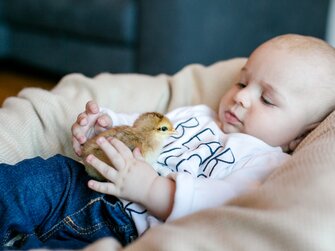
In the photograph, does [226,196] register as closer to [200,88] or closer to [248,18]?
[200,88]

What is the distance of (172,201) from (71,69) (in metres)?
1.53

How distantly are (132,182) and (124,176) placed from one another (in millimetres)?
14

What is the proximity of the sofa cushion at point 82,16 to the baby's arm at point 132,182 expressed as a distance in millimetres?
1230

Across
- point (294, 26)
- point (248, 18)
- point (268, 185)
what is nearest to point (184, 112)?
point (268, 185)

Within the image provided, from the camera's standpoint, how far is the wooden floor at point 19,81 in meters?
2.12

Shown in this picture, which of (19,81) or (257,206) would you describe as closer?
(257,206)

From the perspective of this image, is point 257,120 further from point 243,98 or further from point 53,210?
Answer: point 53,210

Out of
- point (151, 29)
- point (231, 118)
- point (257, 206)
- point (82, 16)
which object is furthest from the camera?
point (82, 16)

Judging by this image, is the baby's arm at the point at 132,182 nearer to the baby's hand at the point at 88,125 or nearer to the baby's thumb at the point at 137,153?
the baby's thumb at the point at 137,153

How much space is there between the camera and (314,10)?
76.5 inches

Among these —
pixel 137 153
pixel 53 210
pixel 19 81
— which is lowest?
pixel 19 81

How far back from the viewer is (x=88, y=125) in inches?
33.6

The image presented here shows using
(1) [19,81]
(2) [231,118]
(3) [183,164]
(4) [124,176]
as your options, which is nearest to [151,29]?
(1) [19,81]

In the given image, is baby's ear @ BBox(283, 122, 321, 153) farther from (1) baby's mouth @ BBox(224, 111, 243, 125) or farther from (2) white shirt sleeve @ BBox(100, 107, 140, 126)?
(2) white shirt sleeve @ BBox(100, 107, 140, 126)
